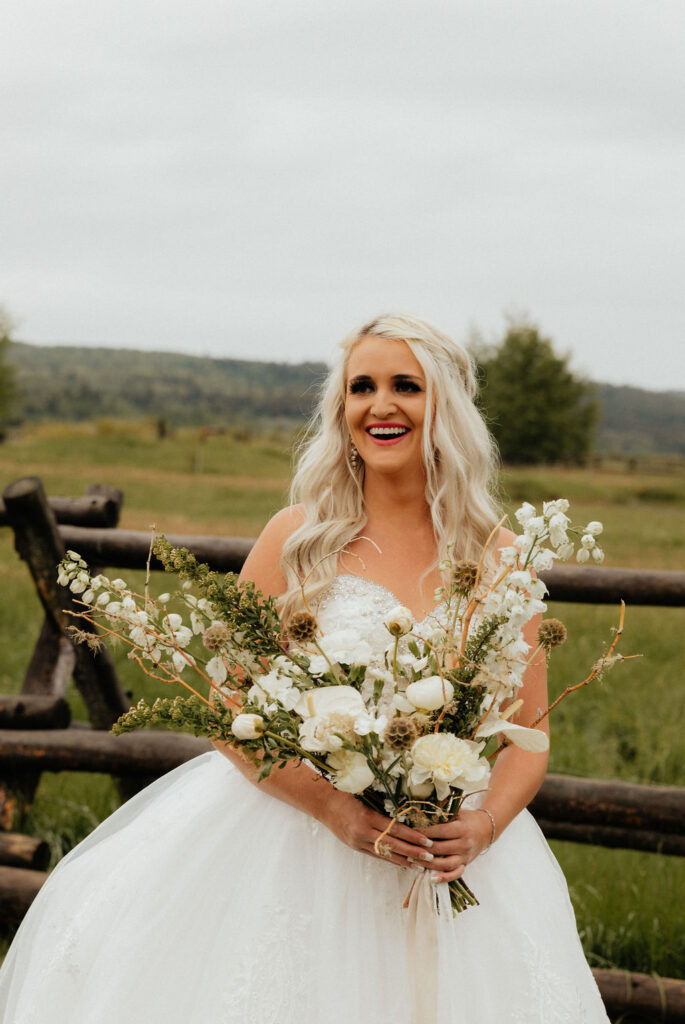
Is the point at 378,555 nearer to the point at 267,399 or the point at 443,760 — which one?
the point at 443,760

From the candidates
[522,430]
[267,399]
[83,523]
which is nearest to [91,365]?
[267,399]

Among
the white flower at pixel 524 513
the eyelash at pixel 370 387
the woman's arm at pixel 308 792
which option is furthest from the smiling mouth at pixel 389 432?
the white flower at pixel 524 513

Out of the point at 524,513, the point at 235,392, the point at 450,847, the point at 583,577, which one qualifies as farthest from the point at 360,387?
the point at 235,392

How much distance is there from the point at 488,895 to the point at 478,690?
2.52 ft

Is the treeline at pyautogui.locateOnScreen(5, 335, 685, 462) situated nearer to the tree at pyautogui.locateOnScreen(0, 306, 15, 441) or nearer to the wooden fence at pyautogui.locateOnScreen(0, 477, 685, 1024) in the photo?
the tree at pyautogui.locateOnScreen(0, 306, 15, 441)

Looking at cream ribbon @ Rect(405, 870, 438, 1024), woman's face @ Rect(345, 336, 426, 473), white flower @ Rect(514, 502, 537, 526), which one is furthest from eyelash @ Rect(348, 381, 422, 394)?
cream ribbon @ Rect(405, 870, 438, 1024)

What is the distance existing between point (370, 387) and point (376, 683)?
4.04 ft

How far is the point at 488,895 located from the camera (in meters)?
2.50

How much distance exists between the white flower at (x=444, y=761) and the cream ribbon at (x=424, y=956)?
40 cm

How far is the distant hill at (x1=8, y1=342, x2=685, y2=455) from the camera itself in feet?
172

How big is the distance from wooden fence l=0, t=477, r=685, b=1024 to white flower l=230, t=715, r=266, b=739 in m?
2.32

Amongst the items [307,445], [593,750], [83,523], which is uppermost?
[307,445]

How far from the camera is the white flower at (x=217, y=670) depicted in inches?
86.4

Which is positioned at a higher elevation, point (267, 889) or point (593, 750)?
point (267, 889)
